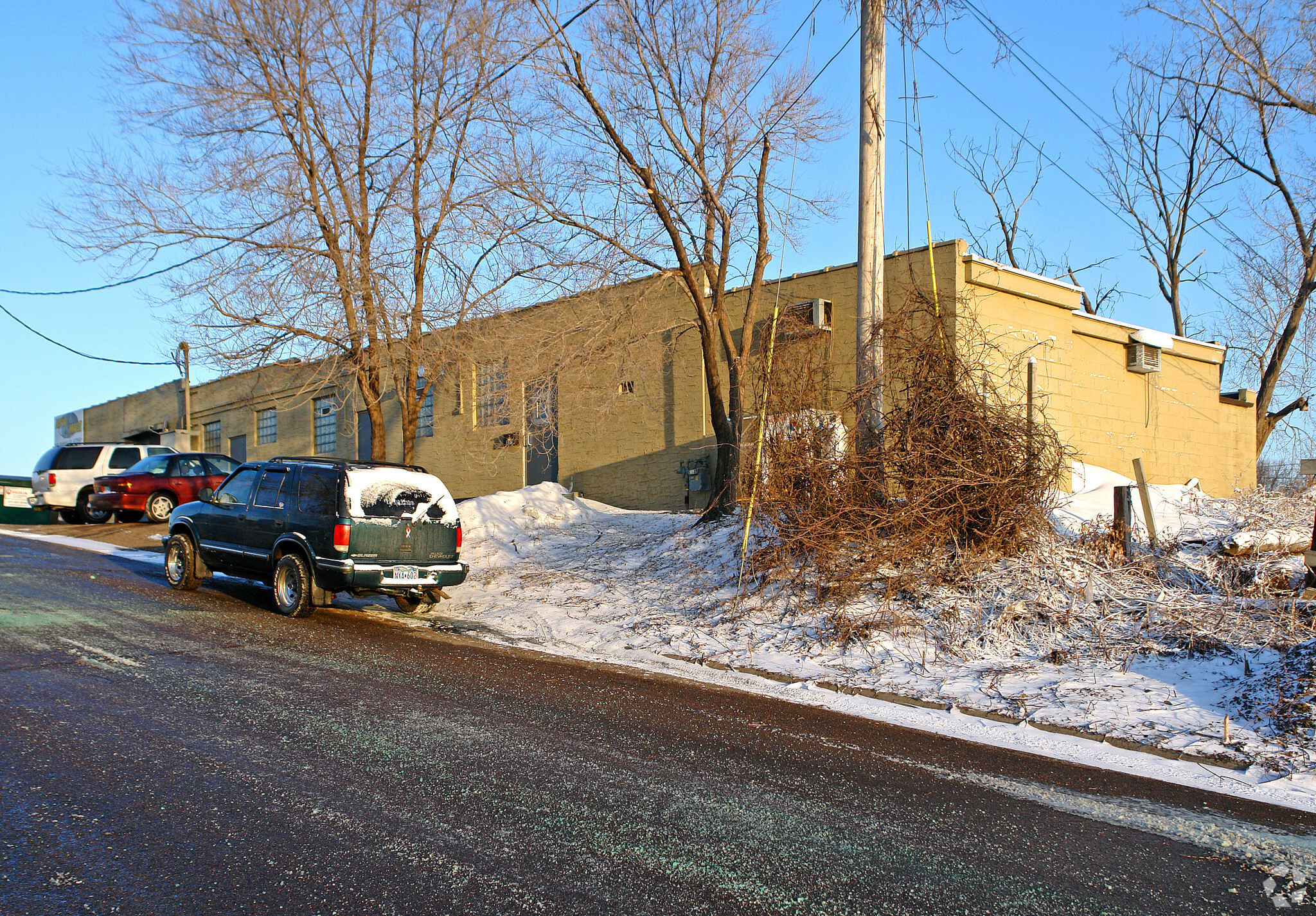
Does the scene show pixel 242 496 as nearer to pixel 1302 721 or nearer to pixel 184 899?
pixel 184 899

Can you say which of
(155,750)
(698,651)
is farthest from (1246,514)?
(155,750)

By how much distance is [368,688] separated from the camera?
22.7ft

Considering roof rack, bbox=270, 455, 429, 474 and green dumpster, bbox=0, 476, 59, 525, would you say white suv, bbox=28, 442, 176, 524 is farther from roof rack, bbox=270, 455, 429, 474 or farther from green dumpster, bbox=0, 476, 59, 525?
roof rack, bbox=270, 455, 429, 474

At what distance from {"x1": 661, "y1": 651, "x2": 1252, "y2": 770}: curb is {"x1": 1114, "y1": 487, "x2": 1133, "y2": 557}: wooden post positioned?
349 centimetres

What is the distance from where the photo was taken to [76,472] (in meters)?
22.5

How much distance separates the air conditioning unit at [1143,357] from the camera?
829 inches

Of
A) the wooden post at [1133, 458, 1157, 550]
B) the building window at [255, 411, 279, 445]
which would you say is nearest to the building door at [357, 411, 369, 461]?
the building window at [255, 411, 279, 445]

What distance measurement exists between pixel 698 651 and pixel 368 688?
11.1 ft

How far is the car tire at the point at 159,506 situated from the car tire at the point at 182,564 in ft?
31.4

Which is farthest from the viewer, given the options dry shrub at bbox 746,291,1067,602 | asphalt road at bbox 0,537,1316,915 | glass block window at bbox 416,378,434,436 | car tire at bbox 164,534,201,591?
glass block window at bbox 416,378,434,436

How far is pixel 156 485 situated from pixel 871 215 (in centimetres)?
1809

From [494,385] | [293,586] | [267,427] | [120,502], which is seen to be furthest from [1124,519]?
[267,427]

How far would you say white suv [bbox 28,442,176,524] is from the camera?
22141 millimetres

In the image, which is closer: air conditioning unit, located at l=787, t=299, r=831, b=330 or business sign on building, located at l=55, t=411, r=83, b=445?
air conditioning unit, located at l=787, t=299, r=831, b=330
